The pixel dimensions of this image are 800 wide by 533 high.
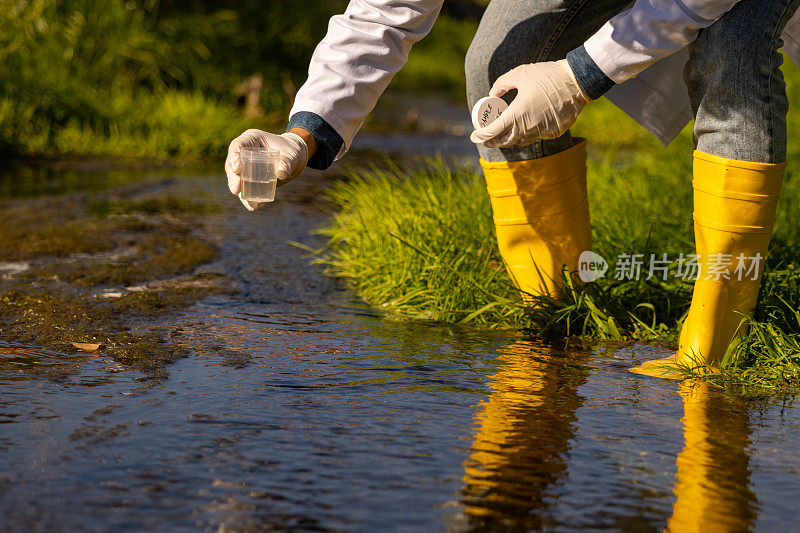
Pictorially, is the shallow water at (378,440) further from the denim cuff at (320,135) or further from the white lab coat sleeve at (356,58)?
the white lab coat sleeve at (356,58)

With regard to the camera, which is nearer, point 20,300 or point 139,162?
point 20,300

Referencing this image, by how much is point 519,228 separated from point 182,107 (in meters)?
4.40

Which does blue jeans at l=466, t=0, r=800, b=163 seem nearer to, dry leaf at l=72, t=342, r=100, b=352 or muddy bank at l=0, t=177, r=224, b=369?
muddy bank at l=0, t=177, r=224, b=369

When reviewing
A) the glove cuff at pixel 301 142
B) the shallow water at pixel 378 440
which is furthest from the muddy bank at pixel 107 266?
the glove cuff at pixel 301 142

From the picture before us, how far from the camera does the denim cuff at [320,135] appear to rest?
8.89 feet

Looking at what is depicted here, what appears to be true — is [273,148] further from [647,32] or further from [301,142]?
[647,32]

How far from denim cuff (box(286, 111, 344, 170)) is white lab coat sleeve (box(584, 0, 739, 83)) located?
713 mm

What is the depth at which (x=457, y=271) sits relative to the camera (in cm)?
319

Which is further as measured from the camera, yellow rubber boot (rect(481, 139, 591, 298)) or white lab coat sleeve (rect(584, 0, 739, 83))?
yellow rubber boot (rect(481, 139, 591, 298))

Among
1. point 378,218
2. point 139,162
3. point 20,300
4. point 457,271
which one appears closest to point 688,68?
point 457,271

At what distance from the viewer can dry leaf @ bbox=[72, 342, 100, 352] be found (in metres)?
2.60

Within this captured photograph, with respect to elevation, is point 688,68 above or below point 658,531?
above

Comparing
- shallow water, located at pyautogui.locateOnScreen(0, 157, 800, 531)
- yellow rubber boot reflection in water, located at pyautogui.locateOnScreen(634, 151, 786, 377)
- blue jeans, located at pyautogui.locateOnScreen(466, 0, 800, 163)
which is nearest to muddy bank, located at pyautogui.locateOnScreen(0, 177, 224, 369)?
shallow water, located at pyautogui.locateOnScreen(0, 157, 800, 531)

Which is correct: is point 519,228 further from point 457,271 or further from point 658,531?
point 658,531
